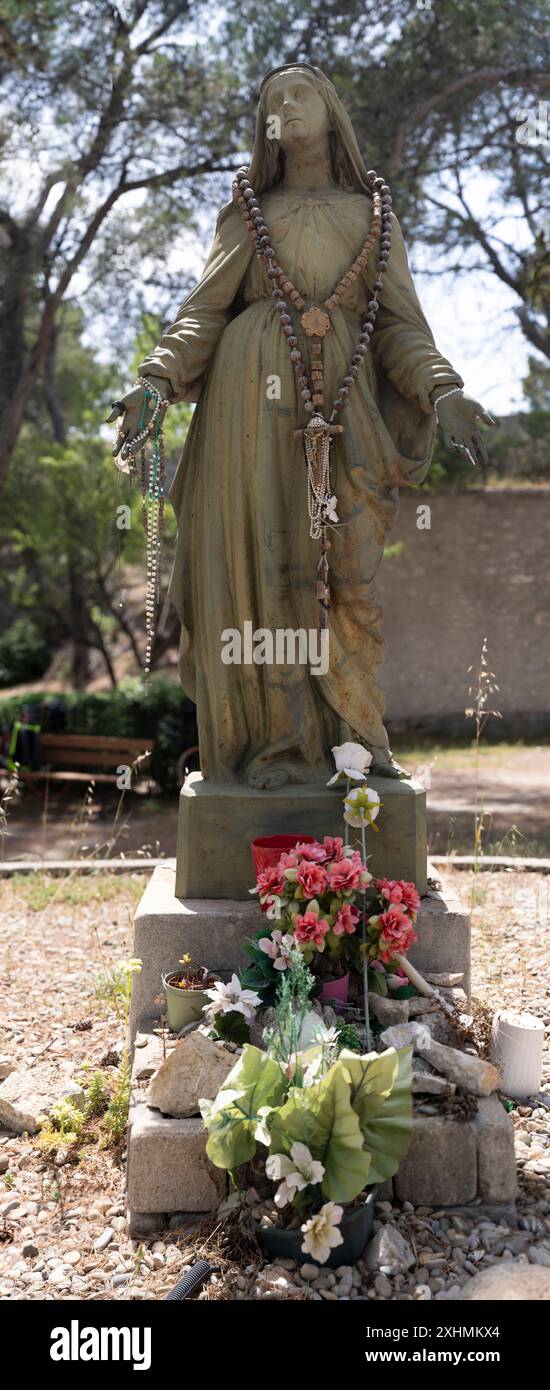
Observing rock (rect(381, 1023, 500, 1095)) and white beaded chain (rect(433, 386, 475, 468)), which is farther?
white beaded chain (rect(433, 386, 475, 468))

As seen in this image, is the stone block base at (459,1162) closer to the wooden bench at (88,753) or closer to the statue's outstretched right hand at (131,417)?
the statue's outstretched right hand at (131,417)

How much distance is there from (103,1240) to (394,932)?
0.95m

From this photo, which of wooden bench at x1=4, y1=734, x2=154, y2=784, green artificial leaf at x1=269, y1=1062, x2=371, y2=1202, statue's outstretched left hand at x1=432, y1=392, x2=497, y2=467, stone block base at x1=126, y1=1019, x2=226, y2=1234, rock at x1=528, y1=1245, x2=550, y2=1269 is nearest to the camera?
green artificial leaf at x1=269, y1=1062, x2=371, y2=1202

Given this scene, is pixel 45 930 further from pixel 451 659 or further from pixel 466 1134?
pixel 451 659

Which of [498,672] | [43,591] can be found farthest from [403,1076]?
[43,591]

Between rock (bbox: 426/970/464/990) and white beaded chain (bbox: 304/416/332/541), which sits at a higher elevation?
white beaded chain (bbox: 304/416/332/541)

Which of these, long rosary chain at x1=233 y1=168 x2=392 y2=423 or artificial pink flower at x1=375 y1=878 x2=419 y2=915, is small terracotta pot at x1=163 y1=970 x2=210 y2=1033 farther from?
long rosary chain at x1=233 y1=168 x2=392 y2=423

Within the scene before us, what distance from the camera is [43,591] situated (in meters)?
19.6

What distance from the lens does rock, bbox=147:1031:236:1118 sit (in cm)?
250

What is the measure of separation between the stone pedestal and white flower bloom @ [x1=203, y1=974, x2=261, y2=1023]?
1.70 ft

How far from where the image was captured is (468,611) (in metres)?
14.9

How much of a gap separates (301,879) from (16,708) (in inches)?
354

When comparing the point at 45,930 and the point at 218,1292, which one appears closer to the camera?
the point at 218,1292

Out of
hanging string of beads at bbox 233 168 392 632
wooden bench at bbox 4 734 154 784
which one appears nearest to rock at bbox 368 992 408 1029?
hanging string of beads at bbox 233 168 392 632
